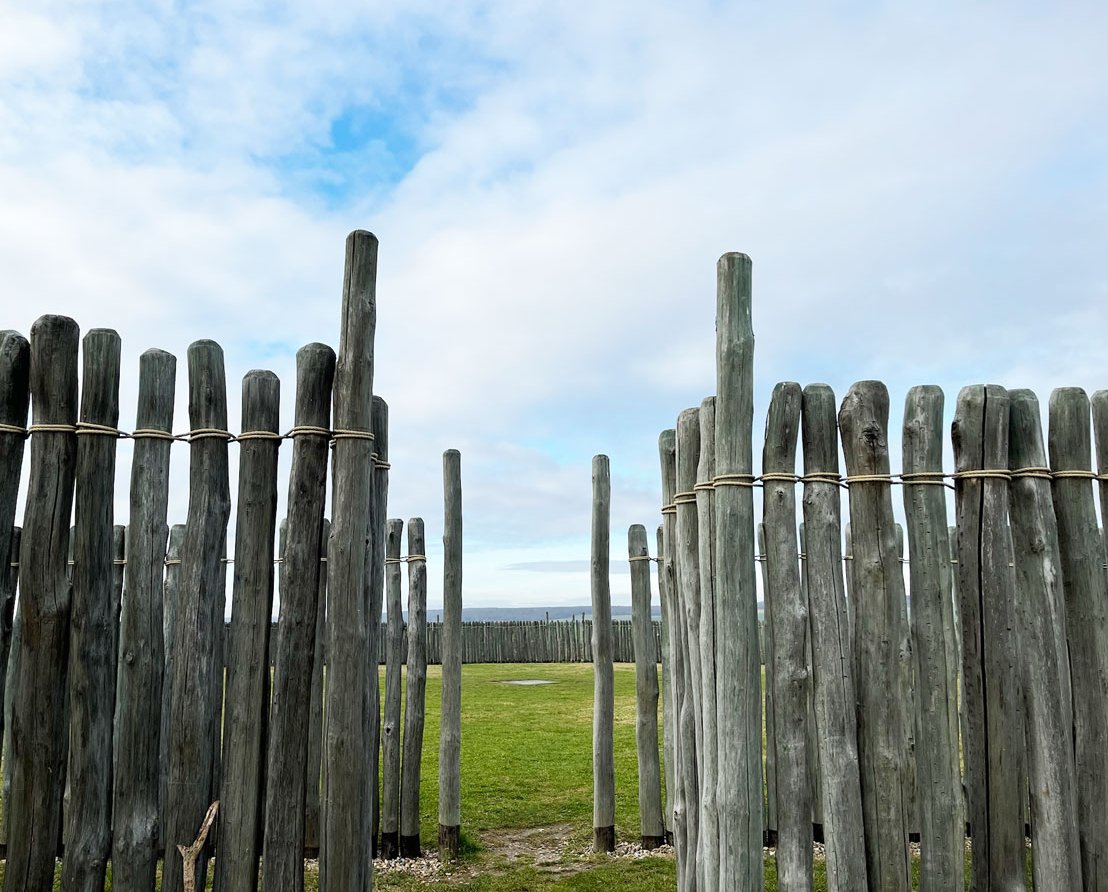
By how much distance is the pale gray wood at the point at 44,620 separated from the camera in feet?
13.8

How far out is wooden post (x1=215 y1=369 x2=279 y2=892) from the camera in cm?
413

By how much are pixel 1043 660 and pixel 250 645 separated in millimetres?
3668

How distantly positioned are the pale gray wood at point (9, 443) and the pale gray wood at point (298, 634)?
1.32 metres

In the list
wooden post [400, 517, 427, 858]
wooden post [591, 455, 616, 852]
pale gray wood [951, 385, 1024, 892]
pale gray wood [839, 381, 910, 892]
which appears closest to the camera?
pale gray wood [839, 381, 910, 892]

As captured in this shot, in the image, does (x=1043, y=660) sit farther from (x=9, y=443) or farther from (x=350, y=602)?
(x=9, y=443)

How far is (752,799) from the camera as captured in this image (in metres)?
4.18

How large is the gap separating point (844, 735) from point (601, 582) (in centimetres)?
395

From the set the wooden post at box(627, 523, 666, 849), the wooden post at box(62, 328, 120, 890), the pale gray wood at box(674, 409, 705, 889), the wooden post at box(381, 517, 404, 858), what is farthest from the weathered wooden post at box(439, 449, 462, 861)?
the wooden post at box(62, 328, 120, 890)

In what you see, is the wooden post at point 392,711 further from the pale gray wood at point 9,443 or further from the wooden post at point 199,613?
the pale gray wood at point 9,443

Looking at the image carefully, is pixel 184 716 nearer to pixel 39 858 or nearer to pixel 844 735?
pixel 39 858

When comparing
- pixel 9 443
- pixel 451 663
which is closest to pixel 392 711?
pixel 451 663

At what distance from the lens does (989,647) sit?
4.33m

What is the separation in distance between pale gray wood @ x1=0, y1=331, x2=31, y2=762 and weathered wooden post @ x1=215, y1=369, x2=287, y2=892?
1.06 m

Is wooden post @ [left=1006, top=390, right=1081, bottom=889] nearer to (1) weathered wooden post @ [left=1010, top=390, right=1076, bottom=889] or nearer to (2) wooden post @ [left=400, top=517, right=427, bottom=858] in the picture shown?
(1) weathered wooden post @ [left=1010, top=390, right=1076, bottom=889]
